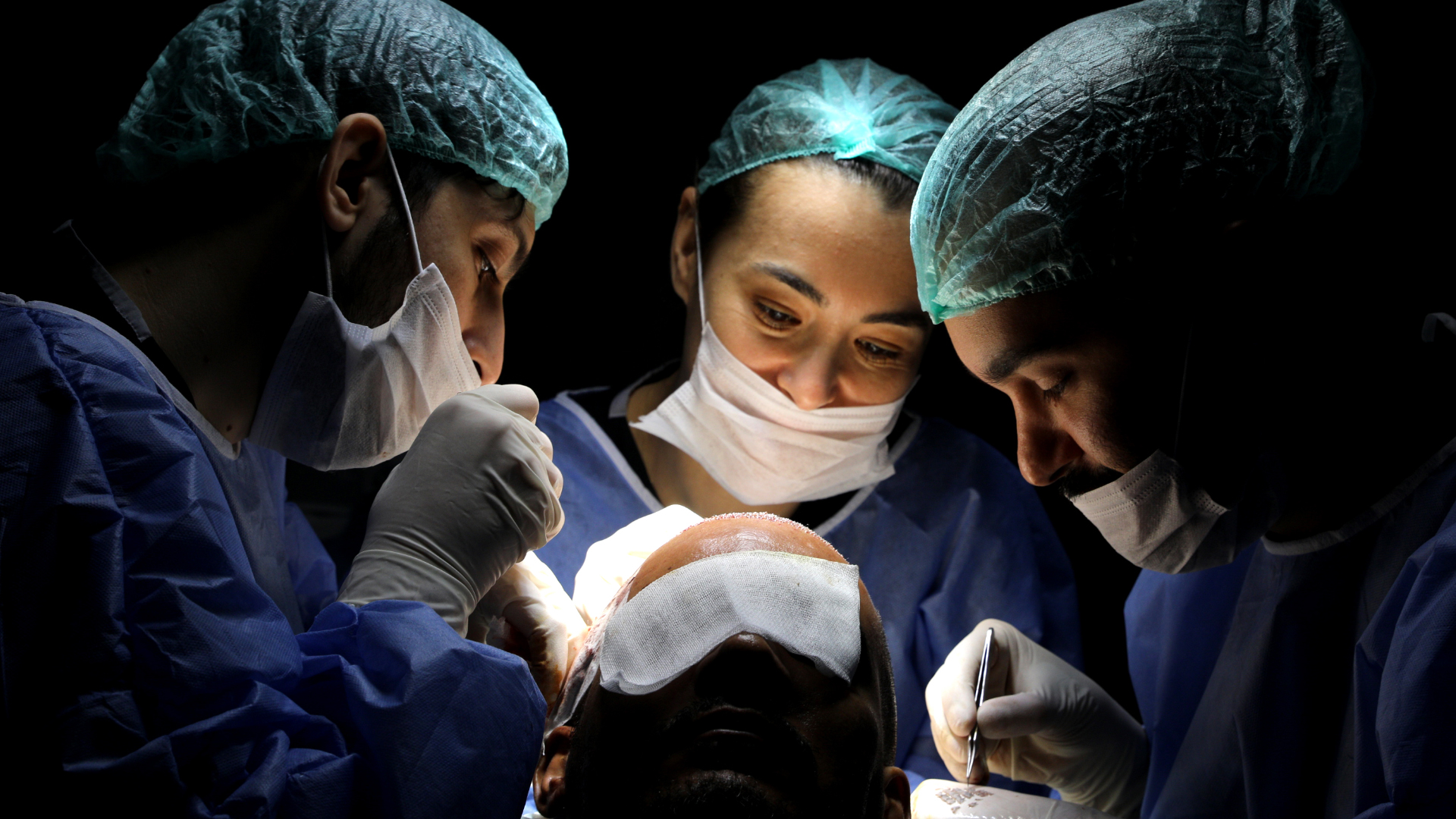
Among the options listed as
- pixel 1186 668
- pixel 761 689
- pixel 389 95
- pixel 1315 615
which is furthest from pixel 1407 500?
pixel 389 95

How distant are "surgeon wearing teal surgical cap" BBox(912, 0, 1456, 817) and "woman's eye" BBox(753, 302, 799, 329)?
0.51 metres

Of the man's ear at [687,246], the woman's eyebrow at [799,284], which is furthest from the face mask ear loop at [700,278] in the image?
the woman's eyebrow at [799,284]

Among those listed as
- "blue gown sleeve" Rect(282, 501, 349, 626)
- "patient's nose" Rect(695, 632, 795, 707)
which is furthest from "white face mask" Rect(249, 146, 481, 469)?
"patient's nose" Rect(695, 632, 795, 707)

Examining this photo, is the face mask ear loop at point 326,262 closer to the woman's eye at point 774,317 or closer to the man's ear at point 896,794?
the woman's eye at point 774,317

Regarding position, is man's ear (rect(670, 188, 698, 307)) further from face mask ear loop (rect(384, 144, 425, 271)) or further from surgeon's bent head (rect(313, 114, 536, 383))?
face mask ear loop (rect(384, 144, 425, 271))

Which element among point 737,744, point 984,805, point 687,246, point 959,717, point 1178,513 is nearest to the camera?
point 737,744

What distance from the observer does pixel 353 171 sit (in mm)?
1616

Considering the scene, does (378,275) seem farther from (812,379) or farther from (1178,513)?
(1178,513)

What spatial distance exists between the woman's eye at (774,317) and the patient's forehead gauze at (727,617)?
703mm

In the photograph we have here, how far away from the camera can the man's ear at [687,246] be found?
8.10 feet

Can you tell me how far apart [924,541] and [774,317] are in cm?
68

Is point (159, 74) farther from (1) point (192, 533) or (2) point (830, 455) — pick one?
(2) point (830, 455)

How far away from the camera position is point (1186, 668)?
6.83ft

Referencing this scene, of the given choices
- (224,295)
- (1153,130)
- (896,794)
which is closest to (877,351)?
Answer: (1153,130)
